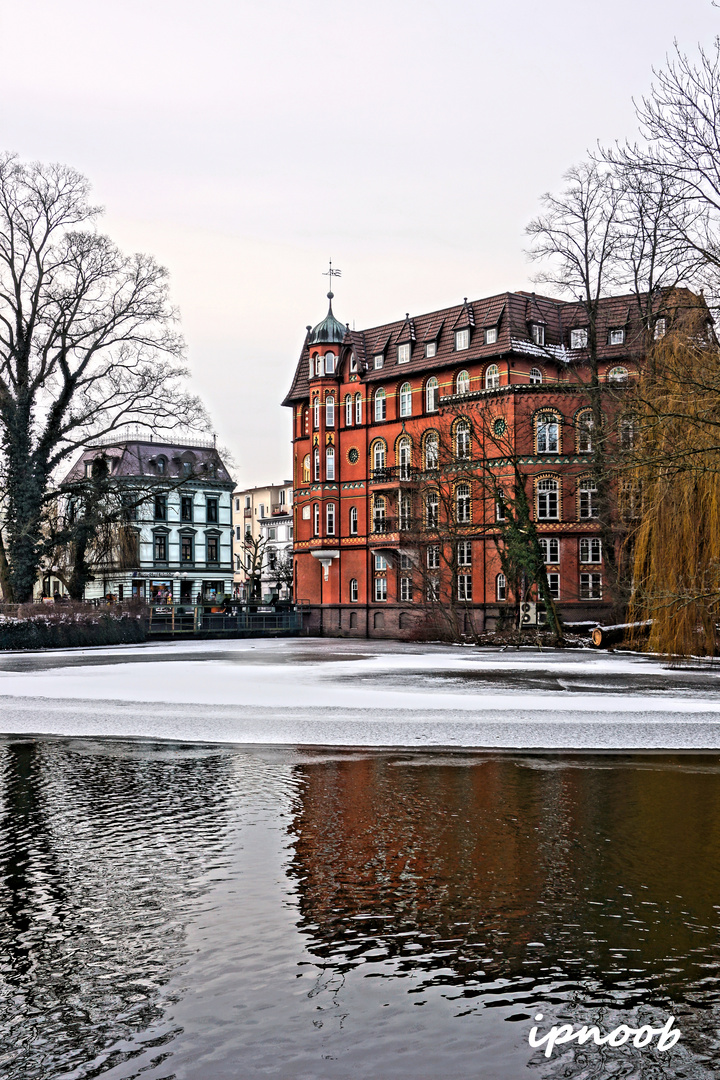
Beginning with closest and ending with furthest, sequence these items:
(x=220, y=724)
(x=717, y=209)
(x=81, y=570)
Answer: (x=220, y=724)
(x=717, y=209)
(x=81, y=570)

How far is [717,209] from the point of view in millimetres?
19984

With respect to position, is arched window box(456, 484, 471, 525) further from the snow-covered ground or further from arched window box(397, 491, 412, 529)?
the snow-covered ground

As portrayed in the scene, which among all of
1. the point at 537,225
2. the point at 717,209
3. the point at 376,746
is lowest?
the point at 376,746

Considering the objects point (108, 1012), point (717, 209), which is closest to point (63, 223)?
point (717, 209)

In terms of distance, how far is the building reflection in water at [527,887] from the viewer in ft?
18.6

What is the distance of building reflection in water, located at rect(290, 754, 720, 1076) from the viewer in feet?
18.6

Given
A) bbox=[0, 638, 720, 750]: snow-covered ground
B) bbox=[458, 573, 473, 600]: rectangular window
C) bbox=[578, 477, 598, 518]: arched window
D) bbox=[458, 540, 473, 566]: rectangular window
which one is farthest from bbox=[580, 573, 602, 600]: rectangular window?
bbox=[0, 638, 720, 750]: snow-covered ground

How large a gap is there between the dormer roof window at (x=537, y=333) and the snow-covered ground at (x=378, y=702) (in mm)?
27400

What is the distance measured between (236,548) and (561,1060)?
12396 centimetres

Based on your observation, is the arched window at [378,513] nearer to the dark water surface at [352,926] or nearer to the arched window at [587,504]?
the arched window at [587,504]

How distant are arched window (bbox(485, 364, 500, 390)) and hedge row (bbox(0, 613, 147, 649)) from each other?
74.9 feet

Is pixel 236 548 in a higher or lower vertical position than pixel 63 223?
lower

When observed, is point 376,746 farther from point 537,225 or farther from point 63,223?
point 63,223
